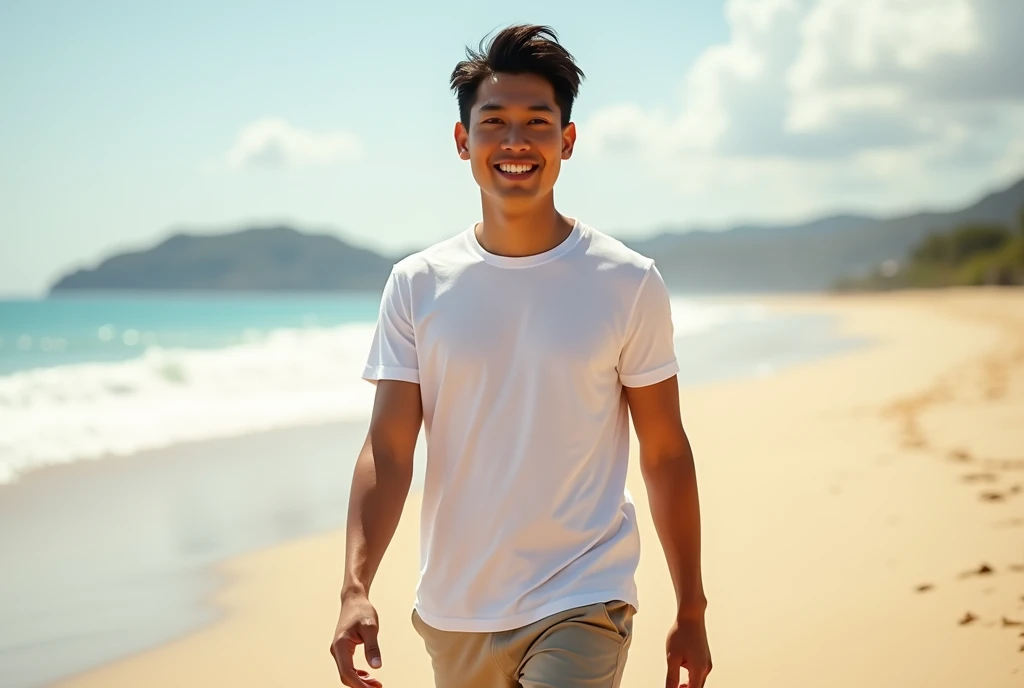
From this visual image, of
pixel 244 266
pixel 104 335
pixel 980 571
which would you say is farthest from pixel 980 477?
pixel 244 266

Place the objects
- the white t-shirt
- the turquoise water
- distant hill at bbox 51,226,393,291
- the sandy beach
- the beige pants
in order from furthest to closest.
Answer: distant hill at bbox 51,226,393,291 < the turquoise water < the sandy beach < the white t-shirt < the beige pants

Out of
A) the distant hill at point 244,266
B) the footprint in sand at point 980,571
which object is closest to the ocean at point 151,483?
the footprint in sand at point 980,571

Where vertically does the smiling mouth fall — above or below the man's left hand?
above

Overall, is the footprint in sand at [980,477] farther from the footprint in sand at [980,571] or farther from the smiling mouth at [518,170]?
the smiling mouth at [518,170]

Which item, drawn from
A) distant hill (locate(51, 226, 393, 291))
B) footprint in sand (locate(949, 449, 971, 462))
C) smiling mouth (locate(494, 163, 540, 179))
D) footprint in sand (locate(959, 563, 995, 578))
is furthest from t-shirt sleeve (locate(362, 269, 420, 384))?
distant hill (locate(51, 226, 393, 291))

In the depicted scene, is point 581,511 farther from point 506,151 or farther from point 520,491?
point 506,151

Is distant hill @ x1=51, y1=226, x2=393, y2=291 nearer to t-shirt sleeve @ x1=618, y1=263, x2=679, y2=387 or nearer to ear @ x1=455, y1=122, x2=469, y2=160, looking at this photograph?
ear @ x1=455, y1=122, x2=469, y2=160

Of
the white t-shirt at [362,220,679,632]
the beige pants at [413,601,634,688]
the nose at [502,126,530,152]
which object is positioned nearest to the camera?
the beige pants at [413,601,634,688]

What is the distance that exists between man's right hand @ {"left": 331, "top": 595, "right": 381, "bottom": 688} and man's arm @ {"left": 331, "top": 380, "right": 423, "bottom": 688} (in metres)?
0.03

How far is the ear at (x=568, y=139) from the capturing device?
2629 mm

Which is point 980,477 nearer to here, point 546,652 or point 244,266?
point 546,652

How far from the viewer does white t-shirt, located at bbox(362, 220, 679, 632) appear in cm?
232

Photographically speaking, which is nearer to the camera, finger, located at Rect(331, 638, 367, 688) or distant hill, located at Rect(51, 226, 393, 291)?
finger, located at Rect(331, 638, 367, 688)

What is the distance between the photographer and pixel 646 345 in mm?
2395
